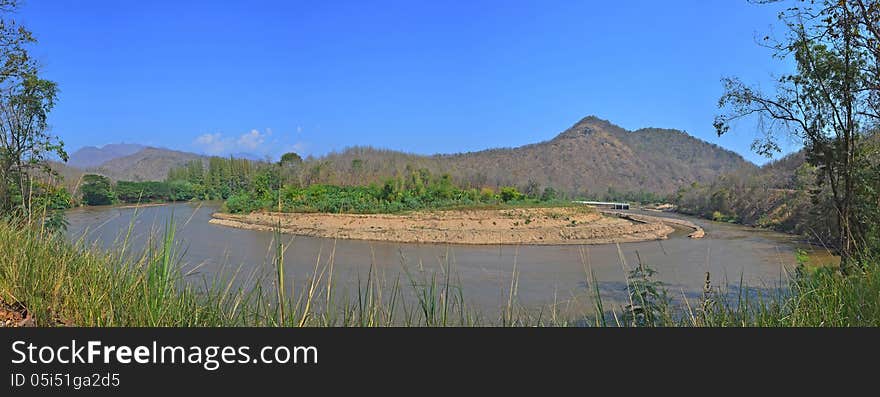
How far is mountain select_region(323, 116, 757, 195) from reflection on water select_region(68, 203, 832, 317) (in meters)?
40.9

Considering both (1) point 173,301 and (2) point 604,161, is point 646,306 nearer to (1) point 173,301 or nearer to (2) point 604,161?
(1) point 173,301

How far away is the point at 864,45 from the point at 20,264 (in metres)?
6.53

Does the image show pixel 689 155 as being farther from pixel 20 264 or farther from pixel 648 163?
pixel 20 264

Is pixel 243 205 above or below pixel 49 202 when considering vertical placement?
below

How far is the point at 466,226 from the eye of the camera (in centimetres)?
2334

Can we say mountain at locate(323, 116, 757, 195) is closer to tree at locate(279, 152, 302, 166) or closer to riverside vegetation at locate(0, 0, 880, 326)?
tree at locate(279, 152, 302, 166)

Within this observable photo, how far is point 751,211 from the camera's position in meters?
31.6

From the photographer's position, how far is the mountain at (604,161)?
7519 cm

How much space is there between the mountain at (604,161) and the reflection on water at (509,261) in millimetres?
40861

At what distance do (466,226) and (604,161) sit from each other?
66.1 metres

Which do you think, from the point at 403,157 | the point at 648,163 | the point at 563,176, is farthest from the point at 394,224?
the point at 648,163

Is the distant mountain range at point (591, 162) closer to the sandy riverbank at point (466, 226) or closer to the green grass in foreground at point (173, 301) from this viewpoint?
the sandy riverbank at point (466, 226)

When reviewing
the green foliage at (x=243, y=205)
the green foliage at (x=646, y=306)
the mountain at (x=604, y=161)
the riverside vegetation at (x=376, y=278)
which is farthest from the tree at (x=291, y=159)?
the green foliage at (x=646, y=306)

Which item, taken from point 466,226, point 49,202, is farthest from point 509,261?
point 49,202
